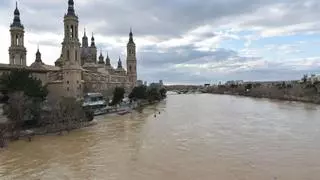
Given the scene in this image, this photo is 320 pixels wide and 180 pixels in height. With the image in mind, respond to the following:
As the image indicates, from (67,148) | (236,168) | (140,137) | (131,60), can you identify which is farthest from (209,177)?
(131,60)

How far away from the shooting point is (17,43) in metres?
49.5

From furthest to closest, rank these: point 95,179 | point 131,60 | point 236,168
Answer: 1. point 131,60
2. point 236,168
3. point 95,179

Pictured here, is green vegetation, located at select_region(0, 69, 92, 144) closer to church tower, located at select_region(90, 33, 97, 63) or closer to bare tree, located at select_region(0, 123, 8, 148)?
bare tree, located at select_region(0, 123, 8, 148)

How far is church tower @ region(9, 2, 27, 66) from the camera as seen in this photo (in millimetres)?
47906

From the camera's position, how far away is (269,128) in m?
29.1

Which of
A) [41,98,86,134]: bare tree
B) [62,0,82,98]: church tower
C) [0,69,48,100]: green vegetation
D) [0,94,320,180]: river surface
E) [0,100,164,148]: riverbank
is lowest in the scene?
[0,94,320,180]: river surface

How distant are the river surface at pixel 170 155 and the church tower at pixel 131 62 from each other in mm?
55530

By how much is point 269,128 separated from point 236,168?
44.5ft

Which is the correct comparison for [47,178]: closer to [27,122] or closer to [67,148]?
[67,148]

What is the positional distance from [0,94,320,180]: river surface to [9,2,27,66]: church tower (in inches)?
949

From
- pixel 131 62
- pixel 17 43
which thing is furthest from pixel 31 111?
pixel 131 62

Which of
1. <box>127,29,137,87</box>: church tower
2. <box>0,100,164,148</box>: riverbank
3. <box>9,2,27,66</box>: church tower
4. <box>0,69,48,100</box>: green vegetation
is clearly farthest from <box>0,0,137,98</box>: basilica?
<box>127,29,137,87</box>: church tower

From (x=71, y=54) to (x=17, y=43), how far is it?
8.67m

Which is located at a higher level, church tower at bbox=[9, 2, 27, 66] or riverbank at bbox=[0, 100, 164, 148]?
church tower at bbox=[9, 2, 27, 66]
